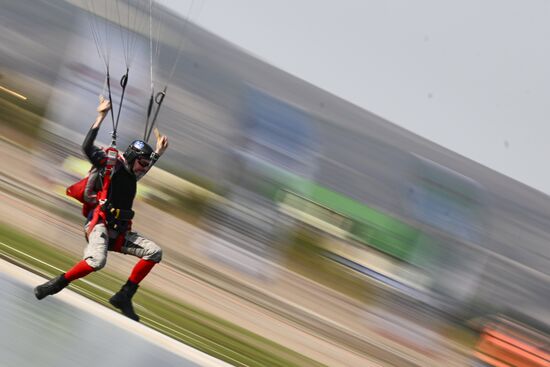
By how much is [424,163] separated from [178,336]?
33165mm

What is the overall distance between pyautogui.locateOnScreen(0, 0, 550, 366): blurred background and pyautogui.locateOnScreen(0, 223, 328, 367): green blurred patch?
0.07 feet

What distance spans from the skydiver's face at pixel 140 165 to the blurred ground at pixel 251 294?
2148 millimetres

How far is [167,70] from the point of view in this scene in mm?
21047

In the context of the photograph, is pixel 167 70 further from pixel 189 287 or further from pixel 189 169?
pixel 189 287

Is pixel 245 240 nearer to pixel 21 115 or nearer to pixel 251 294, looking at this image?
pixel 251 294

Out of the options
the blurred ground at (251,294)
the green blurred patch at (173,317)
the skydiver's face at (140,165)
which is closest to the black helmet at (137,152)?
the skydiver's face at (140,165)

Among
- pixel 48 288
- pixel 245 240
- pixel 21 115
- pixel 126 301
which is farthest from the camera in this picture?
pixel 21 115

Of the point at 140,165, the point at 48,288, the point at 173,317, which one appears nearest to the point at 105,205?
the point at 140,165

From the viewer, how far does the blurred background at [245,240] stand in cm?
656

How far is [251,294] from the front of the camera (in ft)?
24.7

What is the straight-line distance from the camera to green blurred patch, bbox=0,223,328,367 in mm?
5617

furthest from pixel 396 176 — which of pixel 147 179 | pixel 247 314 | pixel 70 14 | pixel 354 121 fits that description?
pixel 247 314

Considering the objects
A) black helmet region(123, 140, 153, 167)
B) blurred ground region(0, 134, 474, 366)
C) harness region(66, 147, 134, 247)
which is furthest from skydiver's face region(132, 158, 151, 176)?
blurred ground region(0, 134, 474, 366)

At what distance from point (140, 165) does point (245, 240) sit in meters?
4.66
